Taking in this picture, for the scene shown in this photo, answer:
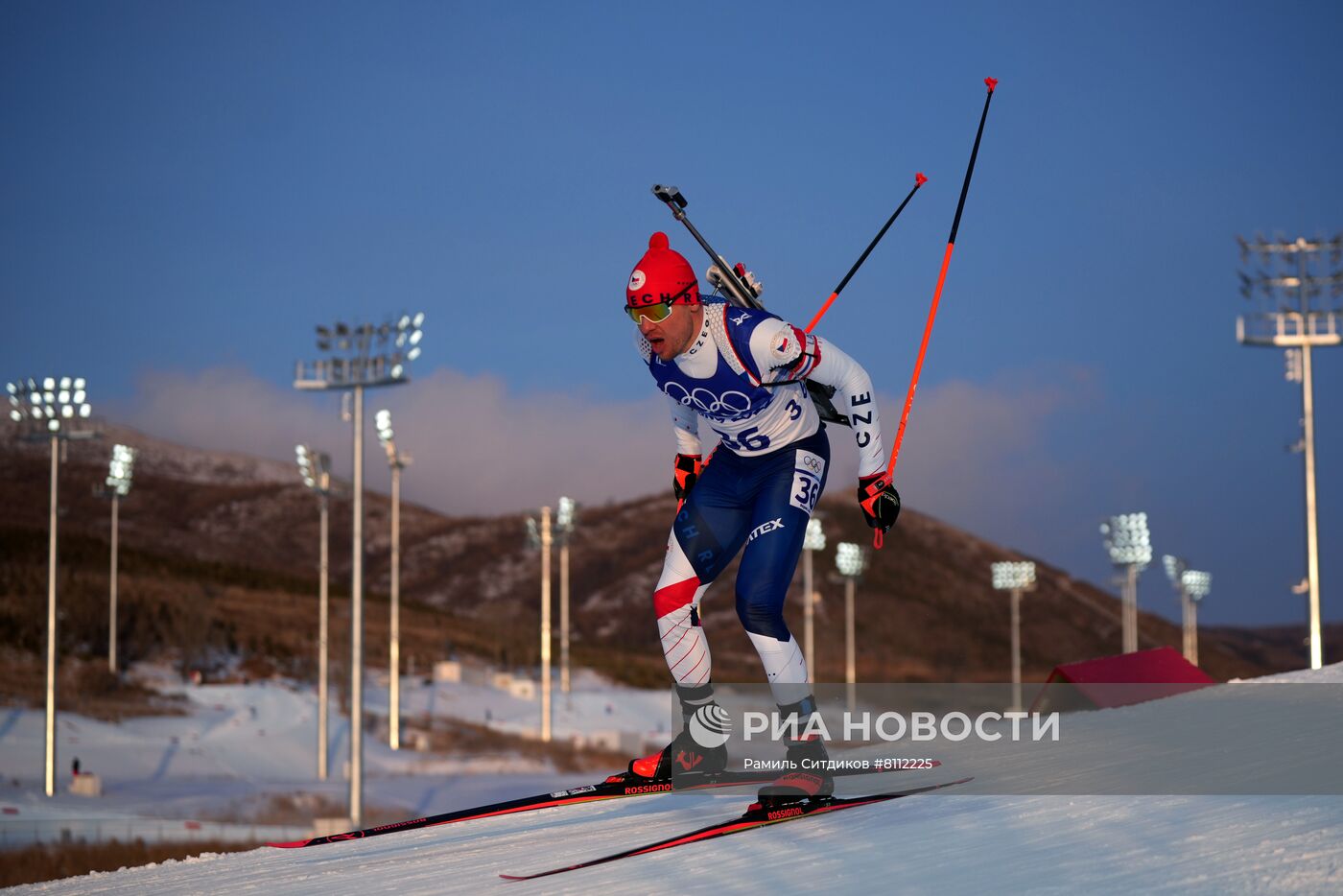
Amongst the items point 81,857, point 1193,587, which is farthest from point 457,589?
point 81,857

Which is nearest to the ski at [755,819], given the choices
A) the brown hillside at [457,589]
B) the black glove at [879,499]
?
the black glove at [879,499]

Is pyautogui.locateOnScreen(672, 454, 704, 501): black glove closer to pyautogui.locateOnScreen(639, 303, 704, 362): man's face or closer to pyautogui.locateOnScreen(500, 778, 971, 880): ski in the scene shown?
pyautogui.locateOnScreen(639, 303, 704, 362): man's face

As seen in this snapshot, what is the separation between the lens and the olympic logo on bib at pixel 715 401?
7512 mm

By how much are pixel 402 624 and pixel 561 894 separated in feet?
282

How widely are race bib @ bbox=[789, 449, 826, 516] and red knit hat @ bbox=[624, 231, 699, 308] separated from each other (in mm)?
980

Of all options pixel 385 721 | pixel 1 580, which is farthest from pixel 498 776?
pixel 1 580

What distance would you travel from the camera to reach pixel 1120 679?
11.1 m

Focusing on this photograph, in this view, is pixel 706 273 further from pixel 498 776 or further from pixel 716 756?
pixel 498 776

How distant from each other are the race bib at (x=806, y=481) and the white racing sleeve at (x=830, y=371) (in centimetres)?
27

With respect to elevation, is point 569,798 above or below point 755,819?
below

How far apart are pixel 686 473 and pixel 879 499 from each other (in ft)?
4.17

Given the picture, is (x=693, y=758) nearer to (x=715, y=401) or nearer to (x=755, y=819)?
(x=755, y=819)

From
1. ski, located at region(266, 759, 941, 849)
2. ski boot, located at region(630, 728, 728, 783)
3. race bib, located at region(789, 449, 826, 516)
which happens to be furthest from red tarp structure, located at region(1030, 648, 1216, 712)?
race bib, located at region(789, 449, 826, 516)

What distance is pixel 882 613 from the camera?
143 m
